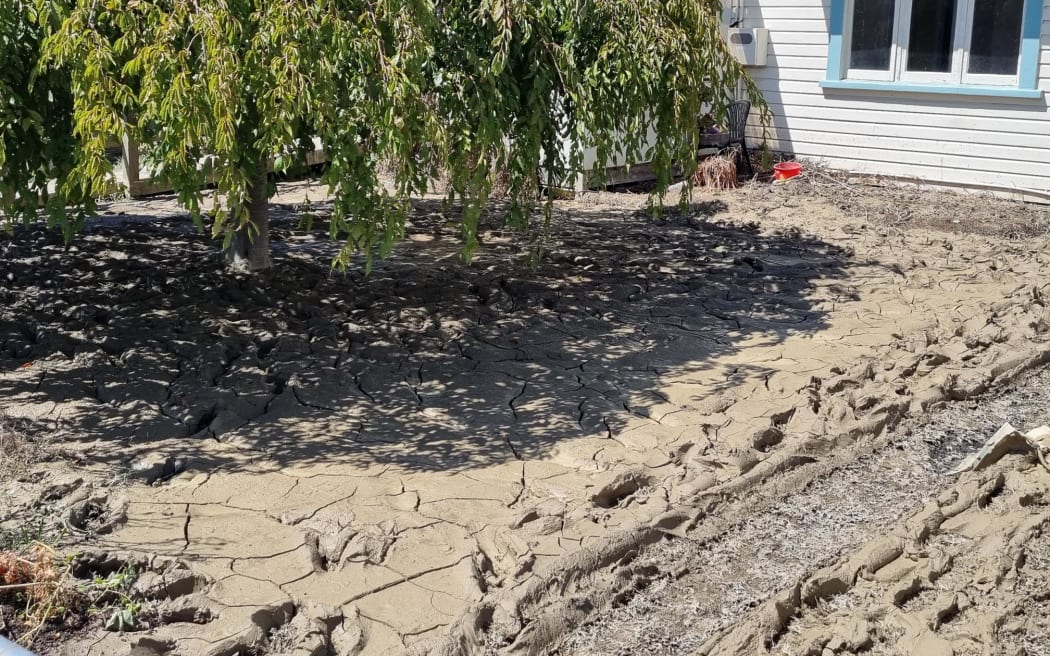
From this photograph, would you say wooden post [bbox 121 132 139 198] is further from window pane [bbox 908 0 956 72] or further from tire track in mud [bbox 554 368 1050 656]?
tire track in mud [bbox 554 368 1050 656]

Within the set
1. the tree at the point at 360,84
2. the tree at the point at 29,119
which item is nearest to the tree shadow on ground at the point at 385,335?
the tree at the point at 360,84

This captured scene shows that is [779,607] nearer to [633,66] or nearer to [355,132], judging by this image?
[355,132]

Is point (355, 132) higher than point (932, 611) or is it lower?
higher

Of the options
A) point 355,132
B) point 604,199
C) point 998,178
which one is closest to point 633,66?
point 355,132

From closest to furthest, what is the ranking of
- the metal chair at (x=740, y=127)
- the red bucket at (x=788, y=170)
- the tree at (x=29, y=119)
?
the tree at (x=29, y=119)
the red bucket at (x=788, y=170)
the metal chair at (x=740, y=127)

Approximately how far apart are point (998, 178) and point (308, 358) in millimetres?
7890

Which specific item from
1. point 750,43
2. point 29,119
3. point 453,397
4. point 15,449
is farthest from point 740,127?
point 15,449

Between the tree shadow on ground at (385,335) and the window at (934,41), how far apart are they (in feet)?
9.74

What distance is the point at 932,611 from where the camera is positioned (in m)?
3.73

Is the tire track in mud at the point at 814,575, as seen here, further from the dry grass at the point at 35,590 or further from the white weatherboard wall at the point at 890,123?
the white weatherboard wall at the point at 890,123

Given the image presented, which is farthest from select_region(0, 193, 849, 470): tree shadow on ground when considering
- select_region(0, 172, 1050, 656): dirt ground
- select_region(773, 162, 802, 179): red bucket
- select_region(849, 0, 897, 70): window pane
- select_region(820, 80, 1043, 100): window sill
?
select_region(849, 0, 897, 70): window pane

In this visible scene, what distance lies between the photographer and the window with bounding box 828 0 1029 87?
1077cm

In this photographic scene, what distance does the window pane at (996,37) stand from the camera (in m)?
10.7

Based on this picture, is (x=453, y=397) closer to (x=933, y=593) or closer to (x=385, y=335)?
(x=385, y=335)
